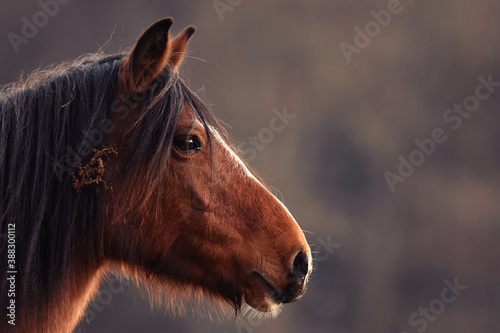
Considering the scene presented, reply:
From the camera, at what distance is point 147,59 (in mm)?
1524

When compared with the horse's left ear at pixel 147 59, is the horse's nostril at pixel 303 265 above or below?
below

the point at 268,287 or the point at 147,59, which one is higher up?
the point at 147,59

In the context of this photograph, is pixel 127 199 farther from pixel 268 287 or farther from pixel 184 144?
pixel 268 287

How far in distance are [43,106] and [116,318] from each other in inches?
193

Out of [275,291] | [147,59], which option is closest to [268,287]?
[275,291]

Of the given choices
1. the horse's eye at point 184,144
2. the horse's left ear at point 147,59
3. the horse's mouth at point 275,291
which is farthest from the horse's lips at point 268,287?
the horse's left ear at point 147,59

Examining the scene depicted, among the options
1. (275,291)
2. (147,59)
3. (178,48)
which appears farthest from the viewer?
(178,48)

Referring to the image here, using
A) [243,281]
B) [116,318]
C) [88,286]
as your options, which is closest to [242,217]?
[243,281]

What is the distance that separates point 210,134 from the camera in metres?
1.62

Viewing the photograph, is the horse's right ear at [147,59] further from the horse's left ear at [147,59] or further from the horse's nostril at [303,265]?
the horse's nostril at [303,265]

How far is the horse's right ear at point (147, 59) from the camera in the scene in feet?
4.84

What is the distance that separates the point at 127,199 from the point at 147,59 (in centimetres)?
31

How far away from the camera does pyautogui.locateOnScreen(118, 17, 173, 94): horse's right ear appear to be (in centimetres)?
148

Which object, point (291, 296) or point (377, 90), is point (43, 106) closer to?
point (291, 296)
